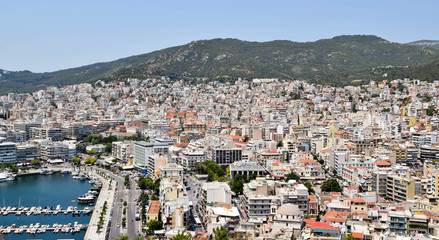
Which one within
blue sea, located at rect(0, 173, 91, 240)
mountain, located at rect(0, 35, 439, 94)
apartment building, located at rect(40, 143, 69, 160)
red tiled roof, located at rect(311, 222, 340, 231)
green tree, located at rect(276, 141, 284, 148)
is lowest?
blue sea, located at rect(0, 173, 91, 240)

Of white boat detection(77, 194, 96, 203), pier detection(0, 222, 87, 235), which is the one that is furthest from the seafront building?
white boat detection(77, 194, 96, 203)

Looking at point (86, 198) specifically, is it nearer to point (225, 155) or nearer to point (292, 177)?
point (225, 155)

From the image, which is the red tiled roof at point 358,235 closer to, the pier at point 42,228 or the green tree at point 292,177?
the green tree at point 292,177

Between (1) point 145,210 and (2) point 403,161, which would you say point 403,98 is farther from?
(1) point 145,210

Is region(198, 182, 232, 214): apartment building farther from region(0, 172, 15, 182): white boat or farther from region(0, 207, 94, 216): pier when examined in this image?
region(0, 172, 15, 182): white boat

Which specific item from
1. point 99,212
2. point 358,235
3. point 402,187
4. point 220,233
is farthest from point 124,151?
point 358,235

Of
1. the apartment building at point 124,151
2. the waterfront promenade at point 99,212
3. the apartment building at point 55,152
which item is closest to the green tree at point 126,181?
the waterfront promenade at point 99,212

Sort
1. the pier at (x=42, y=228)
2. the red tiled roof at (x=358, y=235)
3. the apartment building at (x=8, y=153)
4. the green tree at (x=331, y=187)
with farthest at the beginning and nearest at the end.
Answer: the apartment building at (x=8, y=153) → the green tree at (x=331, y=187) → the pier at (x=42, y=228) → the red tiled roof at (x=358, y=235)
